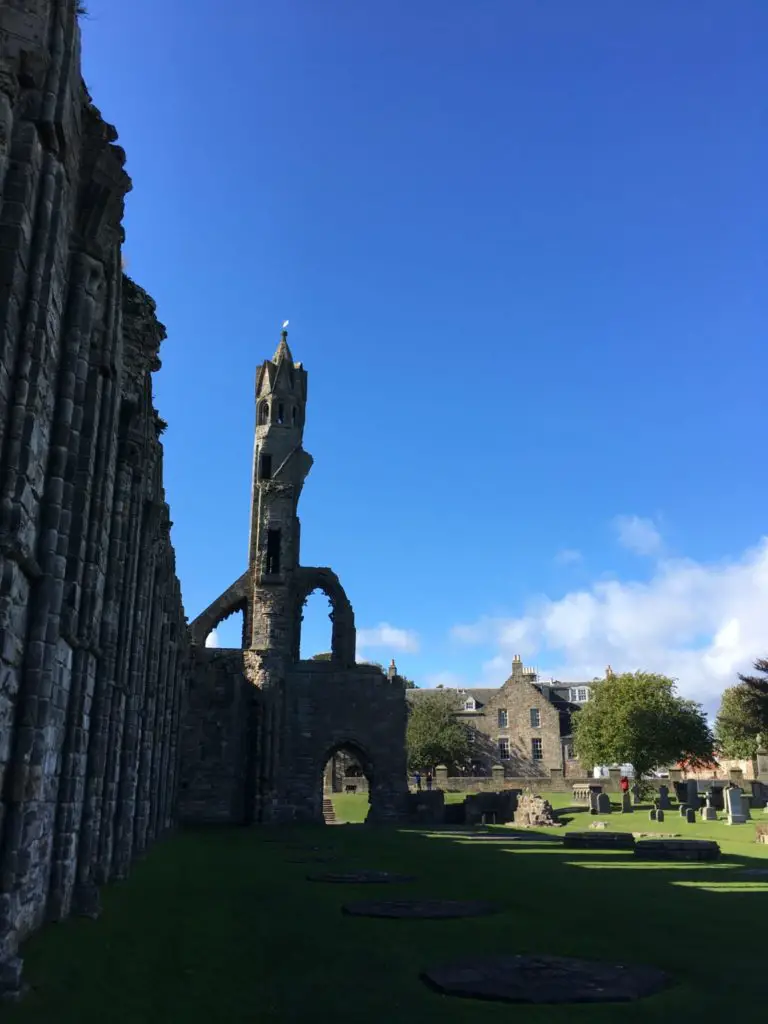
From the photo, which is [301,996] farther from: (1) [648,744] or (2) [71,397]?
(1) [648,744]

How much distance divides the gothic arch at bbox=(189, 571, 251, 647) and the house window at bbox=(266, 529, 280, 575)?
1649 mm

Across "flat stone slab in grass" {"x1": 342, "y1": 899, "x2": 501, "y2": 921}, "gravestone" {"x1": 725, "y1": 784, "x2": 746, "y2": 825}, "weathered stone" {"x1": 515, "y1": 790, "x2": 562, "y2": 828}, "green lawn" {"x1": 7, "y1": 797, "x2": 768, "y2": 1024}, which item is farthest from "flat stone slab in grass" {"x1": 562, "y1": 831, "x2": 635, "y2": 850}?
"flat stone slab in grass" {"x1": 342, "y1": 899, "x2": 501, "y2": 921}

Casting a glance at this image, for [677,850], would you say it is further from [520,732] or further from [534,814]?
[520,732]

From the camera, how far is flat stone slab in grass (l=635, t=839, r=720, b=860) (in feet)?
56.0

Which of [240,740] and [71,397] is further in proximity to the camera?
[240,740]

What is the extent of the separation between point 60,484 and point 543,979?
578 cm

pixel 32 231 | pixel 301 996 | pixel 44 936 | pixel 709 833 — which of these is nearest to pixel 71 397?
pixel 32 231

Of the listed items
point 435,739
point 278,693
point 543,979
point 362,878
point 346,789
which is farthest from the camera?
point 435,739

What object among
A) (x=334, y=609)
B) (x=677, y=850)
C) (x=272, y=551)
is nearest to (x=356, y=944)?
(x=677, y=850)

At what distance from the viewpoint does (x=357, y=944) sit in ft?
23.4

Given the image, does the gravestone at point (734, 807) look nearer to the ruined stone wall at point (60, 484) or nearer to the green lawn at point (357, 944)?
the green lawn at point (357, 944)

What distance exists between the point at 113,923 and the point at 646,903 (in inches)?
232

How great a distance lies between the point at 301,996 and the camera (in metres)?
5.47

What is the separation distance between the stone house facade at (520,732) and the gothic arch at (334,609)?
3447 cm
